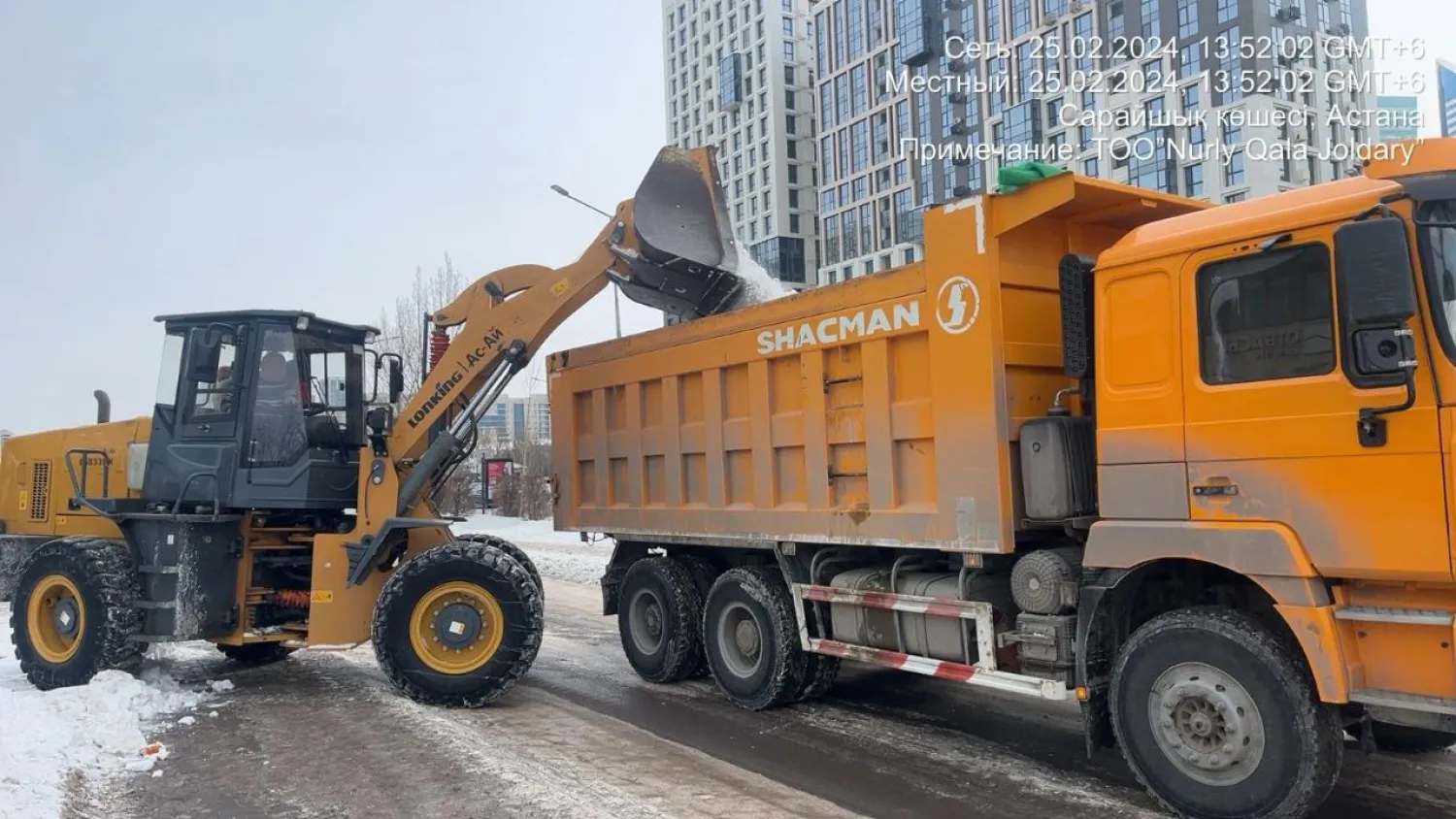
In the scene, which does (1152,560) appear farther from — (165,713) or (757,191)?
(757,191)

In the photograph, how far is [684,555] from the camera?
8.46m

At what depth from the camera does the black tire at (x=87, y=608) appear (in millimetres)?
7777

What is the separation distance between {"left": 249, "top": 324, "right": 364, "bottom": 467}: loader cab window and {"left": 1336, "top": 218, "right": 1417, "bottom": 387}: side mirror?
7331 mm

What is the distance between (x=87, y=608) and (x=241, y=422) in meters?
1.75

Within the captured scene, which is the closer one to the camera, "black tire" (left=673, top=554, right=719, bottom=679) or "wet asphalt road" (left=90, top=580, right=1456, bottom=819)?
"wet asphalt road" (left=90, top=580, right=1456, bottom=819)

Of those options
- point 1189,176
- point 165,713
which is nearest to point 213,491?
point 165,713

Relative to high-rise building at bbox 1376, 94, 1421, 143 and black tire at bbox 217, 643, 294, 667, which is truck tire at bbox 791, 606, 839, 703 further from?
high-rise building at bbox 1376, 94, 1421, 143

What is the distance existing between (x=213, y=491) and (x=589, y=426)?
303 cm

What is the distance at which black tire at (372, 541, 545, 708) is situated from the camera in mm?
7469

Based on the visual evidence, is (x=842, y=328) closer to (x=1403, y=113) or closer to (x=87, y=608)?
(x=87, y=608)

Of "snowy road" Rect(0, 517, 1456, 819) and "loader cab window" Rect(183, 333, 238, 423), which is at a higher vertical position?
"loader cab window" Rect(183, 333, 238, 423)

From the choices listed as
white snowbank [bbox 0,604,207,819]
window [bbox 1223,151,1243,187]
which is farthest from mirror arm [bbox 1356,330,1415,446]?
window [bbox 1223,151,1243,187]

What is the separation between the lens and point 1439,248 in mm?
4219

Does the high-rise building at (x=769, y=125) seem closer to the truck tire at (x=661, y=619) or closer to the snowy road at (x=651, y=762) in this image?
the truck tire at (x=661, y=619)
